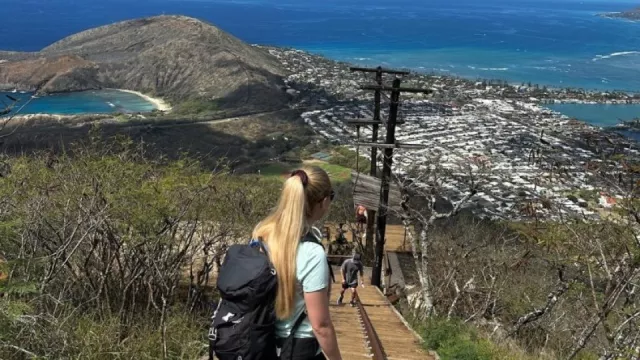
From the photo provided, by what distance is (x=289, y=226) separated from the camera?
2.62 m

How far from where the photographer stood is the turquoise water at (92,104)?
232 ft

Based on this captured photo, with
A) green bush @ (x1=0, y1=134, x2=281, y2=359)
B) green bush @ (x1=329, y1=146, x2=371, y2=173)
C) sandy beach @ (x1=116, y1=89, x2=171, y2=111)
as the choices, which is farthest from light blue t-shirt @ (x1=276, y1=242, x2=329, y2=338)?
sandy beach @ (x1=116, y1=89, x2=171, y2=111)

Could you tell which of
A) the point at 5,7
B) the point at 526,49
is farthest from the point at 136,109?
the point at 5,7

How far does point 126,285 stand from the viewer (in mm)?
7504

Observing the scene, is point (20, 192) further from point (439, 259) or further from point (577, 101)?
point (577, 101)

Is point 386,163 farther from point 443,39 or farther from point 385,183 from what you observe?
point 443,39

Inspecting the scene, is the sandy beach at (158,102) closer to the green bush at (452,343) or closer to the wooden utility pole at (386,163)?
the wooden utility pole at (386,163)

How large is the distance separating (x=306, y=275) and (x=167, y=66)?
86711 mm

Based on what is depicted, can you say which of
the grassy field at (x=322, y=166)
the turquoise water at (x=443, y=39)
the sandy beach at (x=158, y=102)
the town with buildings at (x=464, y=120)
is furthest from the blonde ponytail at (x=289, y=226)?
the turquoise water at (x=443, y=39)

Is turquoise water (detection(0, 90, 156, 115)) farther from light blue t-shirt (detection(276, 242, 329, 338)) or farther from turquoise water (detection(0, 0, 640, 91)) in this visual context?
light blue t-shirt (detection(276, 242, 329, 338))

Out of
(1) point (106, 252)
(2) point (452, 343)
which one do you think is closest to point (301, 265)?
A: (2) point (452, 343)

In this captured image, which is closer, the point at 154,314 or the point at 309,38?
the point at 154,314

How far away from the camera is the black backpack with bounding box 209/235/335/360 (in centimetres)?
254

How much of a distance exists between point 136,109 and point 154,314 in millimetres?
67699
